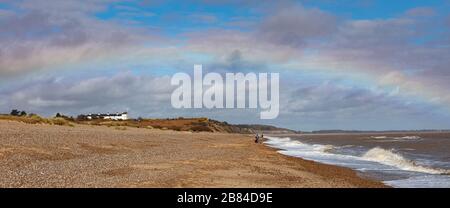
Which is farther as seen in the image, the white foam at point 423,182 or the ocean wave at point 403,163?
the ocean wave at point 403,163

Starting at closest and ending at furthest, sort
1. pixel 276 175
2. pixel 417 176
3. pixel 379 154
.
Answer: pixel 276 175 < pixel 417 176 < pixel 379 154

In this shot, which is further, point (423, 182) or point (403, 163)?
point (403, 163)

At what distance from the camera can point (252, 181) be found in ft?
66.3

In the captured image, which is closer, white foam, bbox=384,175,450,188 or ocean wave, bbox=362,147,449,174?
white foam, bbox=384,175,450,188

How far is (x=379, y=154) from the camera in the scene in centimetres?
4822
